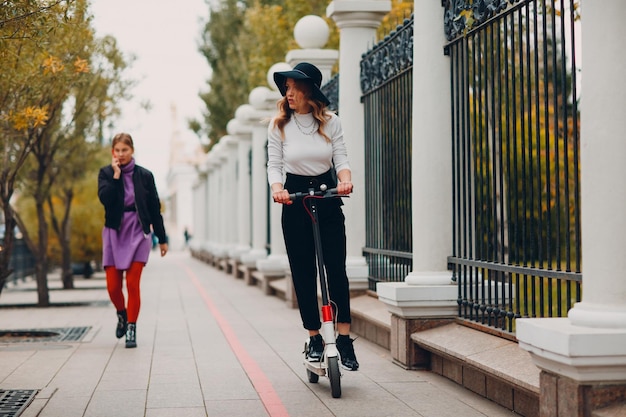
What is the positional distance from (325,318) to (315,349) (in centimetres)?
41

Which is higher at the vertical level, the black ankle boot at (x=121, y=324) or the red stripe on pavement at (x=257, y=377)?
the black ankle boot at (x=121, y=324)

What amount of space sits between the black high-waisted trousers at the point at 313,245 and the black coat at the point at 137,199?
2.92 meters

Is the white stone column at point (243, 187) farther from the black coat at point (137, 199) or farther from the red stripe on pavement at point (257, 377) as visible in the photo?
the black coat at point (137, 199)

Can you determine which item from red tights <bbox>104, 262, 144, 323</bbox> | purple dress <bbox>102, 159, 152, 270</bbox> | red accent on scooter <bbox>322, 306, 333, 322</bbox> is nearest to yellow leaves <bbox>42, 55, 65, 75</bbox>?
purple dress <bbox>102, 159, 152, 270</bbox>

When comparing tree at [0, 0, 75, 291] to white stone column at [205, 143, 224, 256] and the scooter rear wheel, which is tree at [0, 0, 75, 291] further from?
white stone column at [205, 143, 224, 256]

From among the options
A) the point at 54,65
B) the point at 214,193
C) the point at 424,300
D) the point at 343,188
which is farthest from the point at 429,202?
the point at 214,193

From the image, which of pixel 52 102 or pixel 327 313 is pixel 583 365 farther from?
pixel 52 102

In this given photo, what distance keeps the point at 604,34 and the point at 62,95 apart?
825 centimetres

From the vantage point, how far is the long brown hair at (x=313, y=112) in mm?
6857

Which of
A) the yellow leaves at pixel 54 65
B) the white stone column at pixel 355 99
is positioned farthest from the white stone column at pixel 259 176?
the yellow leaves at pixel 54 65

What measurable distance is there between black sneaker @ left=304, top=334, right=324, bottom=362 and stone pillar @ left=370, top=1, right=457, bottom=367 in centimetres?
87

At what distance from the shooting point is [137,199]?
31.2ft

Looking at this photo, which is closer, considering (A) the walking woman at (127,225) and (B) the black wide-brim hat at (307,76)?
(B) the black wide-brim hat at (307,76)

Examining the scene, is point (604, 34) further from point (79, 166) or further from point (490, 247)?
point (79, 166)
